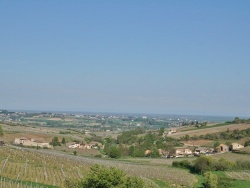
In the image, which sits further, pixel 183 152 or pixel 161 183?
pixel 183 152

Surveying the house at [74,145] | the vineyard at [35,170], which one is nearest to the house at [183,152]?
the house at [74,145]

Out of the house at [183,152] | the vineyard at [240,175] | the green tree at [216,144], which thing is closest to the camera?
the vineyard at [240,175]

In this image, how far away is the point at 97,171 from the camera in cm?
3347

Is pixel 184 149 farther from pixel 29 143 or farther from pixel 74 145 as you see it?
pixel 29 143

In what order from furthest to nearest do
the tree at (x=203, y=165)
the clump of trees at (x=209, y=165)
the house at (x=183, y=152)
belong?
the house at (x=183, y=152) → the clump of trees at (x=209, y=165) → the tree at (x=203, y=165)

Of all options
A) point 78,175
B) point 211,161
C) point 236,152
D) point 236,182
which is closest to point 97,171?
point 78,175

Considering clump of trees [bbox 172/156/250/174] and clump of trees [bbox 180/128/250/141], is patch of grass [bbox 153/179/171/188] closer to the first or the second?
clump of trees [bbox 172/156/250/174]

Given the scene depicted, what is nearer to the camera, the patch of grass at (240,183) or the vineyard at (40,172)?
the vineyard at (40,172)

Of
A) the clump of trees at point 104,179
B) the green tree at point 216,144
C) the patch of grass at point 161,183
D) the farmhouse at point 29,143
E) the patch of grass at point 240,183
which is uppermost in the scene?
the clump of trees at point 104,179

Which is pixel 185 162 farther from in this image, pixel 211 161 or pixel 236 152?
pixel 236 152

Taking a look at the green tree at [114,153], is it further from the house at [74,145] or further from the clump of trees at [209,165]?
the clump of trees at [209,165]

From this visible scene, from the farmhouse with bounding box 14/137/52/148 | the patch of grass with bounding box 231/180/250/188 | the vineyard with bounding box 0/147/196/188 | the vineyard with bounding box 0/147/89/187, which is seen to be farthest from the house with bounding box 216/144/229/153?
the vineyard with bounding box 0/147/89/187

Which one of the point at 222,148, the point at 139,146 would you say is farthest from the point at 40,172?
the point at 139,146

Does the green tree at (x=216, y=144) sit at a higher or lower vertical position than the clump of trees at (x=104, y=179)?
lower
